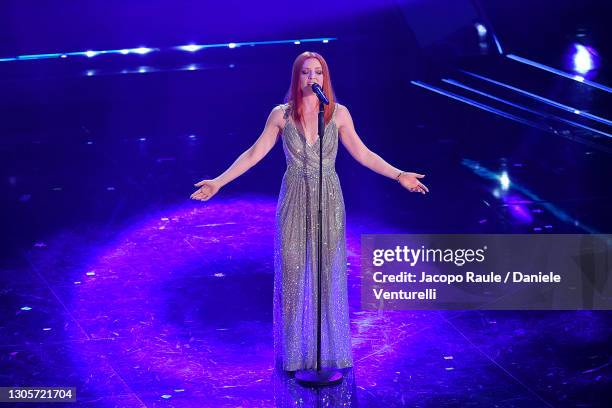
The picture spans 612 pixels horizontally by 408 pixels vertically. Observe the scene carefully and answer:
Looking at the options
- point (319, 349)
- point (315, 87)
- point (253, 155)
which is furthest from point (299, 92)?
point (319, 349)

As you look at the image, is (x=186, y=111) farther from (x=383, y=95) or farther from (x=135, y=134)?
(x=383, y=95)

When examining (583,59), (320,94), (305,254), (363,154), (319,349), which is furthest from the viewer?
(583,59)

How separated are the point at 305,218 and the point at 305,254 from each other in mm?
191

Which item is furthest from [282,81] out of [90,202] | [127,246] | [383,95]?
[127,246]

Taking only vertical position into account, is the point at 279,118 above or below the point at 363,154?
above

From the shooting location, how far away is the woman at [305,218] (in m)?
4.61

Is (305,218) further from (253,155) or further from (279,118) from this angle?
(279,118)

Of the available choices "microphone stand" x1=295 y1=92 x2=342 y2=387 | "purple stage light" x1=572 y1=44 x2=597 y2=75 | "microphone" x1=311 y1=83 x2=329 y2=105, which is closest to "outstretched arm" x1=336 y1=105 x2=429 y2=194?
"microphone stand" x1=295 y1=92 x2=342 y2=387

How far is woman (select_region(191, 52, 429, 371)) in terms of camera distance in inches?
181

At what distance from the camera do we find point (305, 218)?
464cm

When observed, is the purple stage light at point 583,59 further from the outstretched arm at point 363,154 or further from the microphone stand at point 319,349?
the microphone stand at point 319,349

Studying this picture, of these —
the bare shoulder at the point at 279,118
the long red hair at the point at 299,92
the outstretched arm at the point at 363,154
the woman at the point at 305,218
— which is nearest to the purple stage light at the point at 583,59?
the outstretched arm at the point at 363,154

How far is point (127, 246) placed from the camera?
23.1 ft

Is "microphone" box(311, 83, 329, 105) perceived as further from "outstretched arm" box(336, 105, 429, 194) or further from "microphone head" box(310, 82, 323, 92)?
"outstretched arm" box(336, 105, 429, 194)
